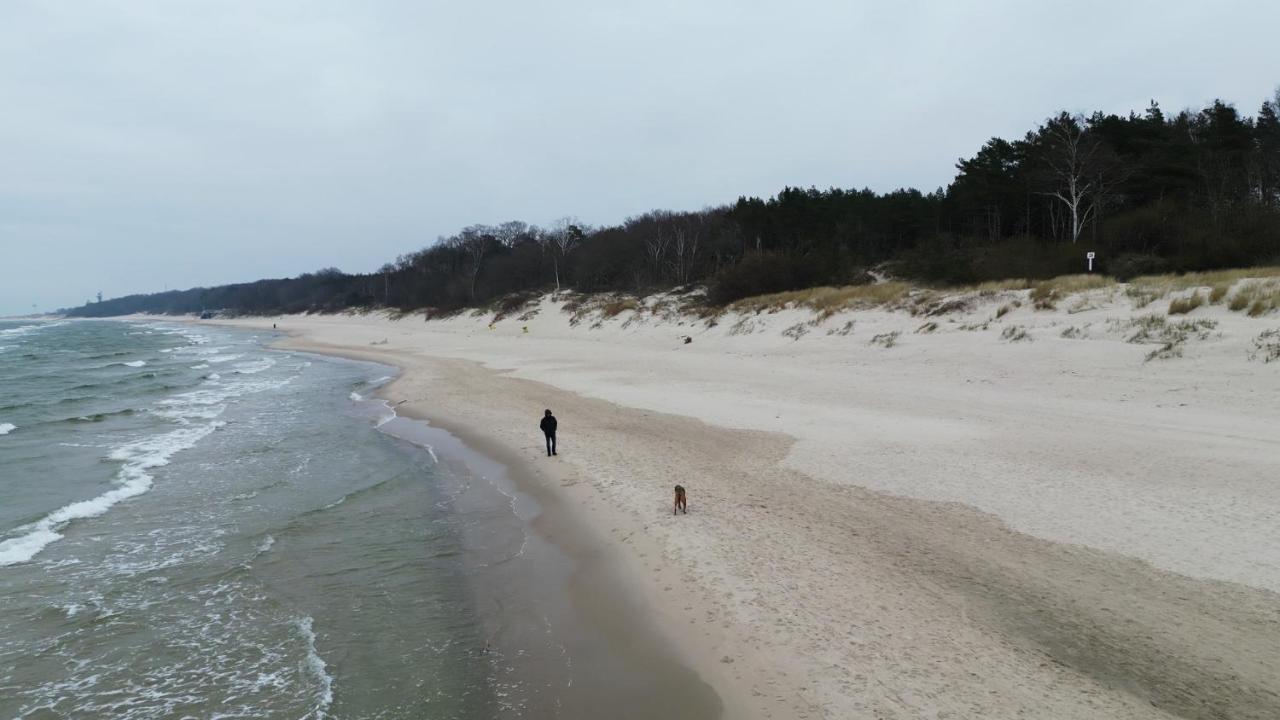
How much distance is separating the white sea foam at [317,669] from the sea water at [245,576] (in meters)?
0.02

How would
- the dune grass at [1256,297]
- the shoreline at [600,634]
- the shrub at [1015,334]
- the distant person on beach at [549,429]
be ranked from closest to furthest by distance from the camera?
Answer: the shoreline at [600,634] → the distant person on beach at [549,429] → the dune grass at [1256,297] → the shrub at [1015,334]

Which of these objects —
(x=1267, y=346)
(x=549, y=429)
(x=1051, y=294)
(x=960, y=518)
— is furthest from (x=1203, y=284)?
(x=549, y=429)

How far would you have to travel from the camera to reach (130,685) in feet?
17.3

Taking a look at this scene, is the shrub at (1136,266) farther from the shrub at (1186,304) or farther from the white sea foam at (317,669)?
the white sea foam at (317,669)

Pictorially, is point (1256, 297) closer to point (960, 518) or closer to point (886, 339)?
point (886, 339)

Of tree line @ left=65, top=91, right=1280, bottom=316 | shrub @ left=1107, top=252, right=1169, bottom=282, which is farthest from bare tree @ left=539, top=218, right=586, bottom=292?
shrub @ left=1107, top=252, right=1169, bottom=282

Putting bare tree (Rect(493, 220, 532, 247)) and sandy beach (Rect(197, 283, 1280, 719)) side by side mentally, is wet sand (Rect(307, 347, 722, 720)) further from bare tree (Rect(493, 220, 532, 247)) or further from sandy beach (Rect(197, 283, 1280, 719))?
bare tree (Rect(493, 220, 532, 247))

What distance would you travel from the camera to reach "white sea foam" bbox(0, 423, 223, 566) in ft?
27.8

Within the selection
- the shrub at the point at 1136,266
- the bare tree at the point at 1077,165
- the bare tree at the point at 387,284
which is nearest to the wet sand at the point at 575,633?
the shrub at the point at 1136,266

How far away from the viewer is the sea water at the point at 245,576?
5.15m

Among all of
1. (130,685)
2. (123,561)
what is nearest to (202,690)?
(130,685)

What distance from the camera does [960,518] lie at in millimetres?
7840

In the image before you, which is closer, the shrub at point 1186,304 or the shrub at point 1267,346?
the shrub at point 1267,346

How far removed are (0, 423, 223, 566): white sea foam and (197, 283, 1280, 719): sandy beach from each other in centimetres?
582
